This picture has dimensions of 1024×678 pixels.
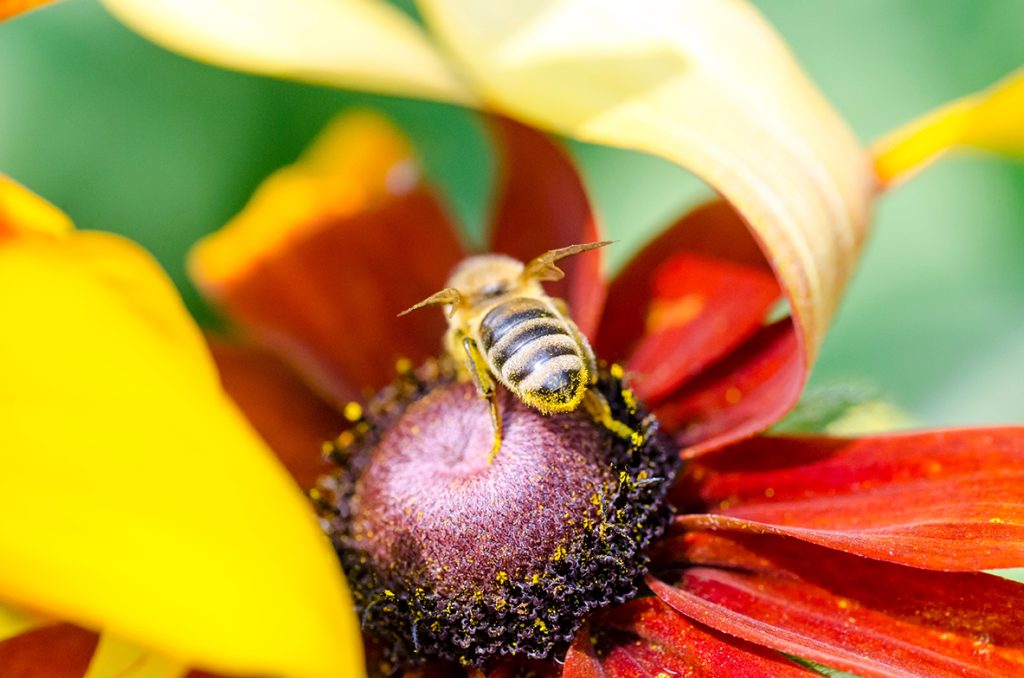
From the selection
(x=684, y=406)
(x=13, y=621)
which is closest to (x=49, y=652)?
(x=13, y=621)

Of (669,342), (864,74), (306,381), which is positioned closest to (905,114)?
(864,74)

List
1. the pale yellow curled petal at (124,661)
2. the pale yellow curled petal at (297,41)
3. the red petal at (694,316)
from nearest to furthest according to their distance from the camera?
the pale yellow curled petal at (124,661) < the pale yellow curled petal at (297,41) < the red petal at (694,316)

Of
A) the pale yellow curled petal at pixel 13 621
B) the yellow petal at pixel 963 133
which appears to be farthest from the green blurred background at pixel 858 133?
the pale yellow curled petal at pixel 13 621

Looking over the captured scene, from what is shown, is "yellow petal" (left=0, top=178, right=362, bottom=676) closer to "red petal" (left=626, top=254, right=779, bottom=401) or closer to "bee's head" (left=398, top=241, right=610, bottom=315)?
"bee's head" (left=398, top=241, right=610, bottom=315)

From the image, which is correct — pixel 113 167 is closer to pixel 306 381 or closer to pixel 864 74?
pixel 306 381

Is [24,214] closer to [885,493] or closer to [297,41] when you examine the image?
[297,41]

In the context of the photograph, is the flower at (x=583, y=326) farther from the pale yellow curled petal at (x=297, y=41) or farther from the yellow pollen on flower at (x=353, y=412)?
the yellow pollen on flower at (x=353, y=412)

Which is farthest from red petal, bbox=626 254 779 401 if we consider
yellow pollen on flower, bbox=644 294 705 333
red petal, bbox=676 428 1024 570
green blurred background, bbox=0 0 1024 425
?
green blurred background, bbox=0 0 1024 425
